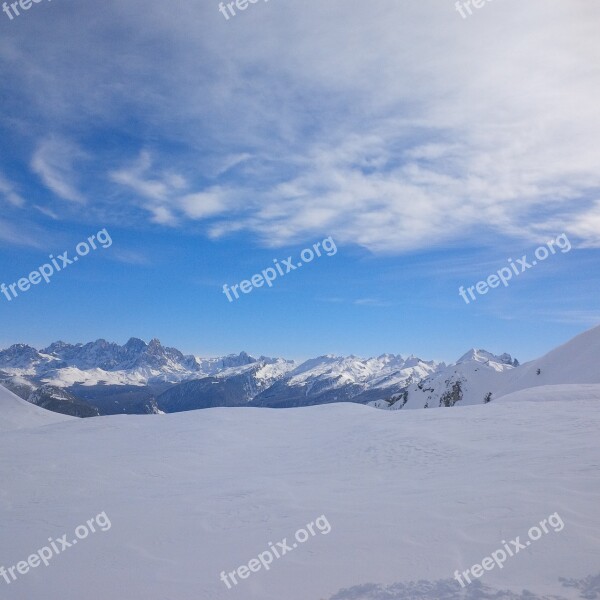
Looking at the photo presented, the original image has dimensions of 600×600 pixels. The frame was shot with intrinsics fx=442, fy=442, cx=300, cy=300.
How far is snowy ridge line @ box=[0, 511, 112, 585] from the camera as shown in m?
9.28

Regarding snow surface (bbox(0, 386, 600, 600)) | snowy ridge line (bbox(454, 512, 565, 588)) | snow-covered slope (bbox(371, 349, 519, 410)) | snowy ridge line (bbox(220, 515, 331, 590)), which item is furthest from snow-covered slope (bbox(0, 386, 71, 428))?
snow-covered slope (bbox(371, 349, 519, 410))

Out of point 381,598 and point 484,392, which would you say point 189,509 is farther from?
point 484,392

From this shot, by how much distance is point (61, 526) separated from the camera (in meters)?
11.8

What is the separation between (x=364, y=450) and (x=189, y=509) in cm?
828

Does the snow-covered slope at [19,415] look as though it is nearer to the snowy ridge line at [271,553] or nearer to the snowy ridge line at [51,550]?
the snowy ridge line at [51,550]

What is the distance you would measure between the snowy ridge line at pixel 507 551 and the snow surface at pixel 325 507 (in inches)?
5.9

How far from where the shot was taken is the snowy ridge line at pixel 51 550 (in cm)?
928

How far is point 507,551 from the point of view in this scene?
26.2ft

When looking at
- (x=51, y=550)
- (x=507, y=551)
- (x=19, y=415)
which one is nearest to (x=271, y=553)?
(x=507, y=551)

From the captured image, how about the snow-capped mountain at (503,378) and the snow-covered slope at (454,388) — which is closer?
the snow-capped mountain at (503,378)

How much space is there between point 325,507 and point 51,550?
6583mm

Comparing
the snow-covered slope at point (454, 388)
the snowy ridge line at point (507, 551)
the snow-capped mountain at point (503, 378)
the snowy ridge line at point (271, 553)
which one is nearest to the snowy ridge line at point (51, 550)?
the snowy ridge line at point (271, 553)

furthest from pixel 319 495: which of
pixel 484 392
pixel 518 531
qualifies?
pixel 484 392

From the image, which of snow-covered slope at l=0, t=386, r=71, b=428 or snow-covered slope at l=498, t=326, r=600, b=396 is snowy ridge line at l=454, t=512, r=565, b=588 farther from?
snow-covered slope at l=498, t=326, r=600, b=396
